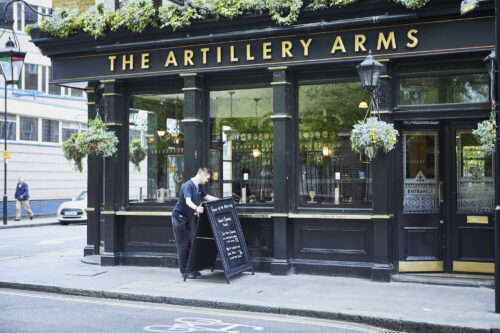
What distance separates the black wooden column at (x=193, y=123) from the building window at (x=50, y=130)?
2021cm

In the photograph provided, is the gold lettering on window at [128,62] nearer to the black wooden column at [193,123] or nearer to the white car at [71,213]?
the black wooden column at [193,123]

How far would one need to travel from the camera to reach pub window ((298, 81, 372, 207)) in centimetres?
1062

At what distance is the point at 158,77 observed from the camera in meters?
11.9

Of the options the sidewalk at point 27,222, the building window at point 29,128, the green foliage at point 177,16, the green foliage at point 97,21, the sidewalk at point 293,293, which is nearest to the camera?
the sidewalk at point 293,293

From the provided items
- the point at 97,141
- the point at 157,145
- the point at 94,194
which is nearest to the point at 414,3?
the point at 157,145

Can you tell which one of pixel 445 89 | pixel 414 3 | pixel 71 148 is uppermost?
pixel 414 3

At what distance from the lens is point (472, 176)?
10.3m

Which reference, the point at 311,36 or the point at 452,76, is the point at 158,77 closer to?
the point at 311,36

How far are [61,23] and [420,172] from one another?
781cm

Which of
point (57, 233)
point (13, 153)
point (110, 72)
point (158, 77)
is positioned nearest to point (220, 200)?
point (158, 77)

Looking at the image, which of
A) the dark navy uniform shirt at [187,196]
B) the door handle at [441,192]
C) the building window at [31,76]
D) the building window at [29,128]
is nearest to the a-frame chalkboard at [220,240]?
the dark navy uniform shirt at [187,196]

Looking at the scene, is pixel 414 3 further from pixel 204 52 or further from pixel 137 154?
pixel 137 154

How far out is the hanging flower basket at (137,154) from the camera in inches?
489

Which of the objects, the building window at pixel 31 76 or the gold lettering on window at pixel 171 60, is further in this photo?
the building window at pixel 31 76
